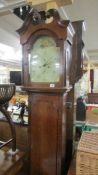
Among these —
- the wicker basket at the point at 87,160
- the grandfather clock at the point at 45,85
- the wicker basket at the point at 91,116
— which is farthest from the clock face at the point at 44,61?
the wicker basket at the point at 91,116

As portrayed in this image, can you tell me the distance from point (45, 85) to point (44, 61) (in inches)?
8.7

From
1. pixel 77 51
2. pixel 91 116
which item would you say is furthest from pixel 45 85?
pixel 91 116

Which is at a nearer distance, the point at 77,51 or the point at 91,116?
the point at 77,51

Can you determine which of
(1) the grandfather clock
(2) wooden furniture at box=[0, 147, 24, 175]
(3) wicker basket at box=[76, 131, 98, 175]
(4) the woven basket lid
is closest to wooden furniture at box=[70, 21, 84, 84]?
(1) the grandfather clock

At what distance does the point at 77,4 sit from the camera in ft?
6.51

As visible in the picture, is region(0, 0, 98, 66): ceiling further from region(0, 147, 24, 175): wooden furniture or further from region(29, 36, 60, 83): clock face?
region(0, 147, 24, 175): wooden furniture

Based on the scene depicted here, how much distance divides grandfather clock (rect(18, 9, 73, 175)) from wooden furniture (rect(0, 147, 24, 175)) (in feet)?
1.27

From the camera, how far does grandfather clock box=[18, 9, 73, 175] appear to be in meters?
1.44

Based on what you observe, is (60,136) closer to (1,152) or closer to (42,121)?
(42,121)

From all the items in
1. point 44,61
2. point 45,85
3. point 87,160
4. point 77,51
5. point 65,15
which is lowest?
point 87,160

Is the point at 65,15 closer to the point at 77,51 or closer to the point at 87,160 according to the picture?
the point at 77,51

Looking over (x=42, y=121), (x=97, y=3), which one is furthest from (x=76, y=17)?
(x=42, y=121)

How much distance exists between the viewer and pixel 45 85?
150 cm

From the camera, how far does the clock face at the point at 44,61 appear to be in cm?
150
